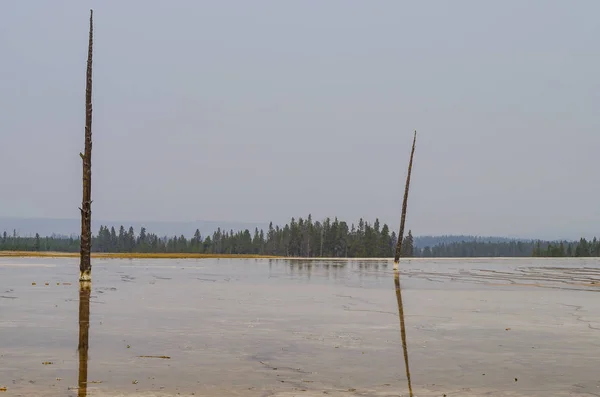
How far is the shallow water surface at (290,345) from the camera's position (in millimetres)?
8555

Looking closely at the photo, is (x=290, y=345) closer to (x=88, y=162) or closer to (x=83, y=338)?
(x=83, y=338)

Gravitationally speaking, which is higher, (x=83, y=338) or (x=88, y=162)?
(x=88, y=162)

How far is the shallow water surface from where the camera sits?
337 inches

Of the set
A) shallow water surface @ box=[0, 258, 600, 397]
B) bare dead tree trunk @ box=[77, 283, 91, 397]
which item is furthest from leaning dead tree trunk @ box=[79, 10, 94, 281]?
shallow water surface @ box=[0, 258, 600, 397]

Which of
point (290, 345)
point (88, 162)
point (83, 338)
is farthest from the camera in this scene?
point (88, 162)

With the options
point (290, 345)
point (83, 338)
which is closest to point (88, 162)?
point (83, 338)

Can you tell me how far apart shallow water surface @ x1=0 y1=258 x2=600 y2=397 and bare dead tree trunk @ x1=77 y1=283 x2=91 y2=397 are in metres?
0.04

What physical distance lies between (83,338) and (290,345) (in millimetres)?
3559

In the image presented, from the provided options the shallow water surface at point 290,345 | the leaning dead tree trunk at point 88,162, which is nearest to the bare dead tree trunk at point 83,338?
the shallow water surface at point 290,345

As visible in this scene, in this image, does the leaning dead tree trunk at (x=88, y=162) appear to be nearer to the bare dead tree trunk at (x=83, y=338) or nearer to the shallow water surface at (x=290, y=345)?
the bare dead tree trunk at (x=83, y=338)

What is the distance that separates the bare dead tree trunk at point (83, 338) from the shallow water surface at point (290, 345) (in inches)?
1.5

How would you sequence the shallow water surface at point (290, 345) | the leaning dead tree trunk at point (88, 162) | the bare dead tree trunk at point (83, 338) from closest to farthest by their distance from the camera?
the bare dead tree trunk at point (83, 338) → the shallow water surface at point (290, 345) → the leaning dead tree trunk at point (88, 162)

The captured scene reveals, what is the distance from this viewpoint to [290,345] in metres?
11.8

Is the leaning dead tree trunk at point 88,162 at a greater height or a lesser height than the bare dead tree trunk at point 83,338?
greater
